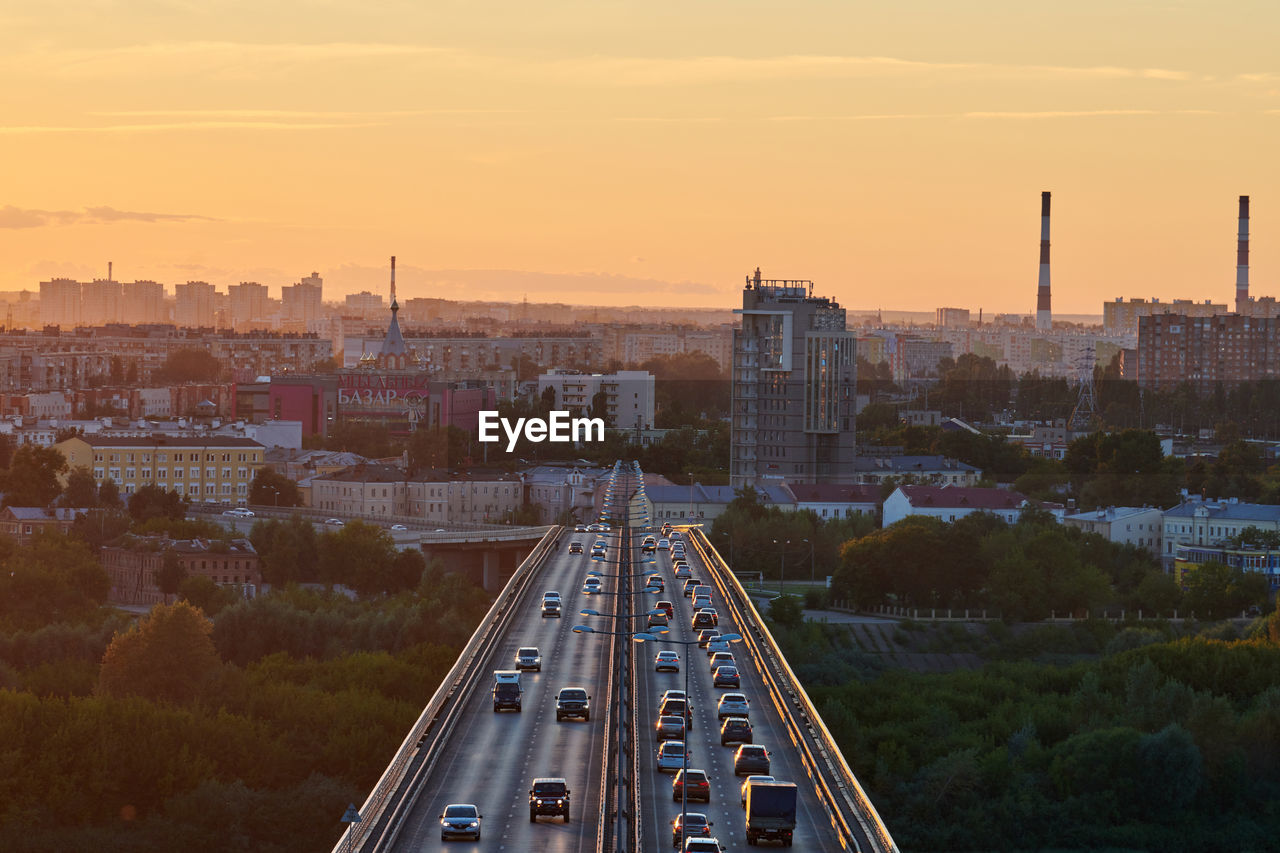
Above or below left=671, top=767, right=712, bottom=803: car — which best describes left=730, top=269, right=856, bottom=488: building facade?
above

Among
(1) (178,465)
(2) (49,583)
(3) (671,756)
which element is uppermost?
(1) (178,465)

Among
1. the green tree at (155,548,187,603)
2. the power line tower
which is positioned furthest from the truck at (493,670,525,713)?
the power line tower

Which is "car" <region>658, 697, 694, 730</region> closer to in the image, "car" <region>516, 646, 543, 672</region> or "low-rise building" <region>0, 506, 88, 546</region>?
"car" <region>516, 646, 543, 672</region>

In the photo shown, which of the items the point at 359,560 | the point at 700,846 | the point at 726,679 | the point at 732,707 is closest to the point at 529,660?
the point at 726,679

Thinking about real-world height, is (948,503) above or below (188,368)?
below

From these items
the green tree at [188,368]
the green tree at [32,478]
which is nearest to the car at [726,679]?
the green tree at [32,478]

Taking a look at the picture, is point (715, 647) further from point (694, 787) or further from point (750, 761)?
point (694, 787)
